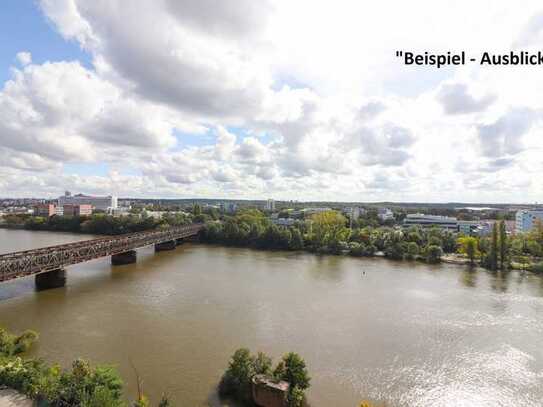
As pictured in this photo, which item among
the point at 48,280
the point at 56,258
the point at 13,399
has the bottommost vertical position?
the point at 13,399

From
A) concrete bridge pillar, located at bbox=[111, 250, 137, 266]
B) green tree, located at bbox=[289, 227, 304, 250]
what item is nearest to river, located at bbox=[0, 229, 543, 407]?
concrete bridge pillar, located at bbox=[111, 250, 137, 266]

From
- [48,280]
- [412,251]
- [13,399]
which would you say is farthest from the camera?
[412,251]

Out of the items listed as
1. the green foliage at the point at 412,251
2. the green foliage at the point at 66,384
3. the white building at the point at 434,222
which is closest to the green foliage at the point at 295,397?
the green foliage at the point at 66,384

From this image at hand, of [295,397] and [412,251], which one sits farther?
[412,251]

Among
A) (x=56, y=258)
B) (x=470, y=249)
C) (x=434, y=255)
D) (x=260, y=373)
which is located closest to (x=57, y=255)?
(x=56, y=258)

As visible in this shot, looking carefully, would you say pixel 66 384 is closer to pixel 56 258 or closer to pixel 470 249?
pixel 56 258

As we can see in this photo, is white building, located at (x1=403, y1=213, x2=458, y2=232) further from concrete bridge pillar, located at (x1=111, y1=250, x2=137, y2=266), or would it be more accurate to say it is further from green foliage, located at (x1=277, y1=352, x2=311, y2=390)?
green foliage, located at (x1=277, y1=352, x2=311, y2=390)

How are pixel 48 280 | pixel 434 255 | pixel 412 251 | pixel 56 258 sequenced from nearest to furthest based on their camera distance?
pixel 48 280 < pixel 56 258 < pixel 434 255 < pixel 412 251
